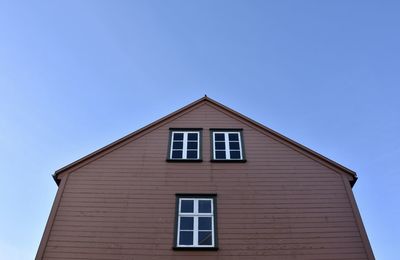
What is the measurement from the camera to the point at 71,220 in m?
12.3

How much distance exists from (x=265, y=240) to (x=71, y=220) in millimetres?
6676

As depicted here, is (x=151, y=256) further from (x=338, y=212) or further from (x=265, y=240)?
(x=338, y=212)

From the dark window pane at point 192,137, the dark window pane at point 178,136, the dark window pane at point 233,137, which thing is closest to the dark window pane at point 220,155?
the dark window pane at point 233,137

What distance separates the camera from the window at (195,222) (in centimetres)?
1166

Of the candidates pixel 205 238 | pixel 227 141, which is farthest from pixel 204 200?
pixel 227 141

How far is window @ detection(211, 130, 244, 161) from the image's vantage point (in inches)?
570

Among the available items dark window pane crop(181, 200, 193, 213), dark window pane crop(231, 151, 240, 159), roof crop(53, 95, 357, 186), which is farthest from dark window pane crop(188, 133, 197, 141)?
dark window pane crop(181, 200, 193, 213)

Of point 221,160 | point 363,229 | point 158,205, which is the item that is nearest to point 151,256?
point 158,205

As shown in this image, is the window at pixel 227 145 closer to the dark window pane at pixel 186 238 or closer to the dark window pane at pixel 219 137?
the dark window pane at pixel 219 137

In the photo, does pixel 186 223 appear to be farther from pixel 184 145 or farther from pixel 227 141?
pixel 227 141

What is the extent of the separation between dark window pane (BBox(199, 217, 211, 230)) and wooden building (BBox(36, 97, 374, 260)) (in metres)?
0.03

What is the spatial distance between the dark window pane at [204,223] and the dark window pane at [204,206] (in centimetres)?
34

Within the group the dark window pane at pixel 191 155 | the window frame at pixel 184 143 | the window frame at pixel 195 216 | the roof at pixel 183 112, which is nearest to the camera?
the window frame at pixel 195 216

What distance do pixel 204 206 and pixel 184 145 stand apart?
314 centimetres
